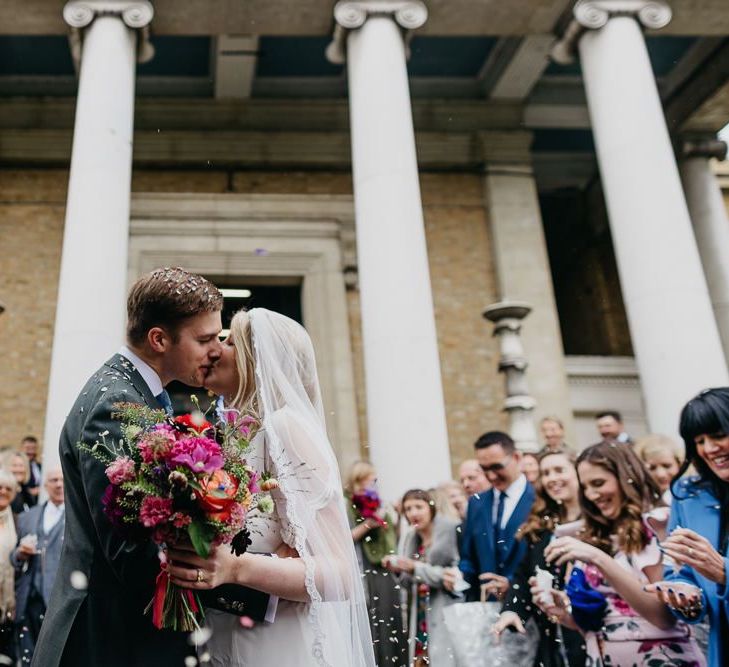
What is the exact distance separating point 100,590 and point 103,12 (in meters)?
8.78

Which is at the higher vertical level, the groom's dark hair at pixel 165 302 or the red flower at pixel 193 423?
the groom's dark hair at pixel 165 302

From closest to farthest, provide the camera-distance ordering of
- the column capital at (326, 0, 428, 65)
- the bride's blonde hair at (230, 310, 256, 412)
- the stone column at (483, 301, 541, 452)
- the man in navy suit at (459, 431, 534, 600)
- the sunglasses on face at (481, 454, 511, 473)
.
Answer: the bride's blonde hair at (230, 310, 256, 412) → the man in navy suit at (459, 431, 534, 600) → the sunglasses on face at (481, 454, 511, 473) → the column capital at (326, 0, 428, 65) → the stone column at (483, 301, 541, 452)

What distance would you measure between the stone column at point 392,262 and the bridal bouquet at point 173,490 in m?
5.67

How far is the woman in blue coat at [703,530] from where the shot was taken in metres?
2.98

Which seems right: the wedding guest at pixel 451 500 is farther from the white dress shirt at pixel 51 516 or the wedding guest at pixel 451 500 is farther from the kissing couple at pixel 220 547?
the kissing couple at pixel 220 547

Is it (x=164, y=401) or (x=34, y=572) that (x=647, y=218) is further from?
(x=164, y=401)

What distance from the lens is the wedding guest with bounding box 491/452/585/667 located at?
4.37m

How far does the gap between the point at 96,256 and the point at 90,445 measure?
6.57 m

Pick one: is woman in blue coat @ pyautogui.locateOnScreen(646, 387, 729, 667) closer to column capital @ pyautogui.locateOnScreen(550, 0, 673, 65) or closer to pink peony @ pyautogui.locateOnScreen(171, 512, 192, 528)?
pink peony @ pyautogui.locateOnScreen(171, 512, 192, 528)

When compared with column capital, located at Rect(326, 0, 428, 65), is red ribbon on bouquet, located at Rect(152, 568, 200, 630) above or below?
below

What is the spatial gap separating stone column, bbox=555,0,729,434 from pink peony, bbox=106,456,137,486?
741 cm

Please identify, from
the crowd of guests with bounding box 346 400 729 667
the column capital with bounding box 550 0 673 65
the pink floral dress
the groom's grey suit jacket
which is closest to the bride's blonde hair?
the groom's grey suit jacket

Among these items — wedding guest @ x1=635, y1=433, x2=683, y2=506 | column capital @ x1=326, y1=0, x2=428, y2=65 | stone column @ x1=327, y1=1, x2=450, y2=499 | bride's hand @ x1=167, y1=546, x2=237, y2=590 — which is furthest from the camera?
column capital @ x1=326, y1=0, x2=428, y2=65

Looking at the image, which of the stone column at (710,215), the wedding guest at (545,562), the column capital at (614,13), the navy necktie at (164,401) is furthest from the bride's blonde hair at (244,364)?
the stone column at (710,215)
